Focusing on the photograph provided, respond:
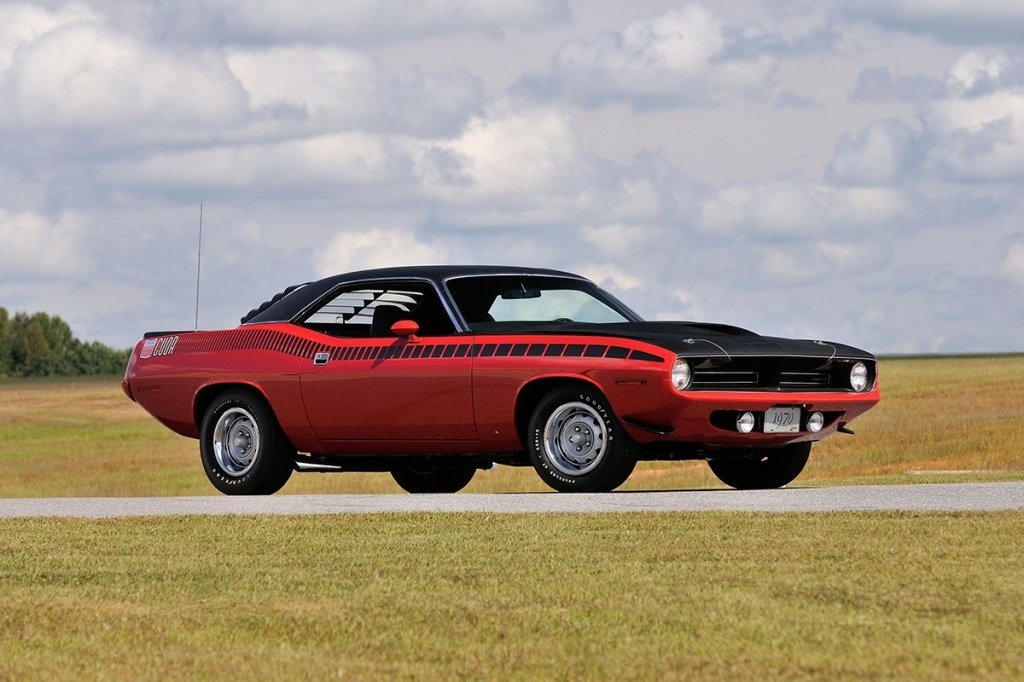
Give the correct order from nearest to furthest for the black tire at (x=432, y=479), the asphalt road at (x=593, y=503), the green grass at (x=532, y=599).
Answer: the green grass at (x=532, y=599), the asphalt road at (x=593, y=503), the black tire at (x=432, y=479)

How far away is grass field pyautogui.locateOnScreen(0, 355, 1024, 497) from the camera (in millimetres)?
30641

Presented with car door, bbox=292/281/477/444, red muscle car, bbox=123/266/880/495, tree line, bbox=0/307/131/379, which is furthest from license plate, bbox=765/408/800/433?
tree line, bbox=0/307/131/379

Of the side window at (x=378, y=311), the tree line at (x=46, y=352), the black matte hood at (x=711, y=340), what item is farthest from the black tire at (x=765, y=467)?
the tree line at (x=46, y=352)

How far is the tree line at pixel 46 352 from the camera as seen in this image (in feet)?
525

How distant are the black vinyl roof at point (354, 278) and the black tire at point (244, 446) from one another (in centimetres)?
67

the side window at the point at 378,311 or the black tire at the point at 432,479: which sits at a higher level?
the side window at the point at 378,311

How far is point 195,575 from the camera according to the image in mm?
8125

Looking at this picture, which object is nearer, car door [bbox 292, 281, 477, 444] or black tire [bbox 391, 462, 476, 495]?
car door [bbox 292, 281, 477, 444]

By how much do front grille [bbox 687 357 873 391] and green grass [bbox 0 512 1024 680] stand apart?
1.95m

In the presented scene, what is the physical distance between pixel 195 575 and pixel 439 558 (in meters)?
1.13

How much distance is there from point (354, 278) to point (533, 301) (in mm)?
1409

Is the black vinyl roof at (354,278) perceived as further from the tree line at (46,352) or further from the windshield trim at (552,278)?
the tree line at (46,352)

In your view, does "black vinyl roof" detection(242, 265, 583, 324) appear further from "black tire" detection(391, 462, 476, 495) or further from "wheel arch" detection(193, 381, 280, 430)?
"black tire" detection(391, 462, 476, 495)

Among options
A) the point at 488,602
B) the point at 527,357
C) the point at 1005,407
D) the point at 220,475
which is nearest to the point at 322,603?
the point at 488,602
